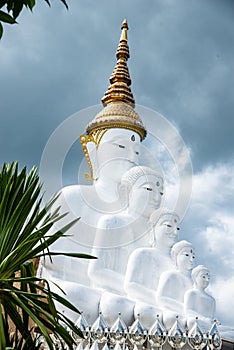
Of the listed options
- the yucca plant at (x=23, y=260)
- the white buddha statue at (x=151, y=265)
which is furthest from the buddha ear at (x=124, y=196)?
the yucca plant at (x=23, y=260)

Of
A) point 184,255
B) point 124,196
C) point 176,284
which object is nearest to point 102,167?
point 124,196

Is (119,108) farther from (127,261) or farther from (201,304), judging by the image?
(201,304)

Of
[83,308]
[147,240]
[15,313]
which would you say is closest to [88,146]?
[147,240]

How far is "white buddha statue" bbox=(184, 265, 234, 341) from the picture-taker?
6422 mm

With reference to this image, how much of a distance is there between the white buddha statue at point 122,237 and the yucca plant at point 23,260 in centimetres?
265

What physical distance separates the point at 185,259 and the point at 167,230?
0.58 metres

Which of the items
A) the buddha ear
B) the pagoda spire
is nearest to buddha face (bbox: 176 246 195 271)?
the buddha ear

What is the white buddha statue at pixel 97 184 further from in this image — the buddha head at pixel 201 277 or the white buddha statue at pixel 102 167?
the buddha head at pixel 201 277

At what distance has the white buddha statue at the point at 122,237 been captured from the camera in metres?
6.52

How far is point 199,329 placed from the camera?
20.2 ft

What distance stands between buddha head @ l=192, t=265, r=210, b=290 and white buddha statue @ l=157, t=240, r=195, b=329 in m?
Answer: 0.16

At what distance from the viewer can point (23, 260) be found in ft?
12.3

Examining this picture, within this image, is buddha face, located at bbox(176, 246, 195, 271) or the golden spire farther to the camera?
the golden spire

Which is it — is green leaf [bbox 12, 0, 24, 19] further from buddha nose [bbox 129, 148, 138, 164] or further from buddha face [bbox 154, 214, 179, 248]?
buddha nose [bbox 129, 148, 138, 164]
